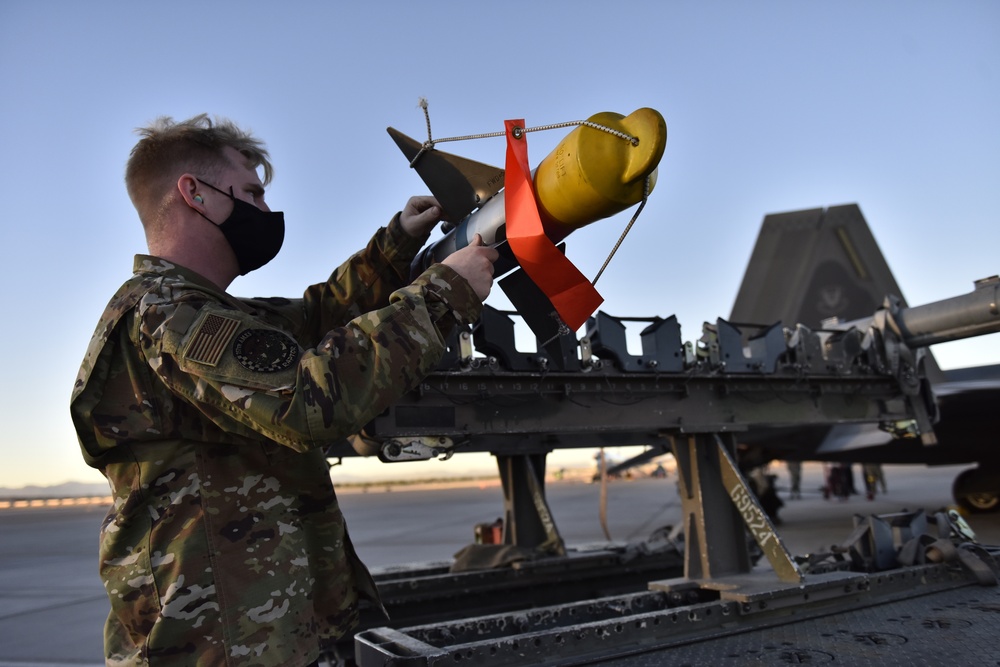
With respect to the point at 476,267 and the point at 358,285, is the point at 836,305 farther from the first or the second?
the point at 476,267

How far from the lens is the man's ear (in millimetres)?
1671

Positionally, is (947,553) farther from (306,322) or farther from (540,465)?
(306,322)

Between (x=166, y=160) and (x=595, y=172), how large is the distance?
3.72 ft

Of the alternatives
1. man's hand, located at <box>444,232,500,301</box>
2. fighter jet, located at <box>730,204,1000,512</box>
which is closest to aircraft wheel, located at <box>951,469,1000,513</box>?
fighter jet, located at <box>730,204,1000,512</box>

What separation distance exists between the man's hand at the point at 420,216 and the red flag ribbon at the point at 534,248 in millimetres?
415

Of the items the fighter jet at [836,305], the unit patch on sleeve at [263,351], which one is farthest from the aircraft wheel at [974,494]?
the unit patch on sleeve at [263,351]

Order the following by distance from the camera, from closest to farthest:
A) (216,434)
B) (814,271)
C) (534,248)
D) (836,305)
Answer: (216,434), (534,248), (836,305), (814,271)

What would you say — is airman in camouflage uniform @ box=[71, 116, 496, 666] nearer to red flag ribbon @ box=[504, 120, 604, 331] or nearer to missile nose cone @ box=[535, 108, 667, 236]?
red flag ribbon @ box=[504, 120, 604, 331]

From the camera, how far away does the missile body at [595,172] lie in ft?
5.53

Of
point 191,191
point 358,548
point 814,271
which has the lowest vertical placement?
point 358,548

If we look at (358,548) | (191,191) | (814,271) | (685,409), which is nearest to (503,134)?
(191,191)

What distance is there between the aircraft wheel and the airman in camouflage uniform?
39.5 ft

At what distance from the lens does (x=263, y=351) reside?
132 centimetres

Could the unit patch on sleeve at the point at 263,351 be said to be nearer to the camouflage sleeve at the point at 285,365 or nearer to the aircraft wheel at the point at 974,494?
the camouflage sleeve at the point at 285,365
